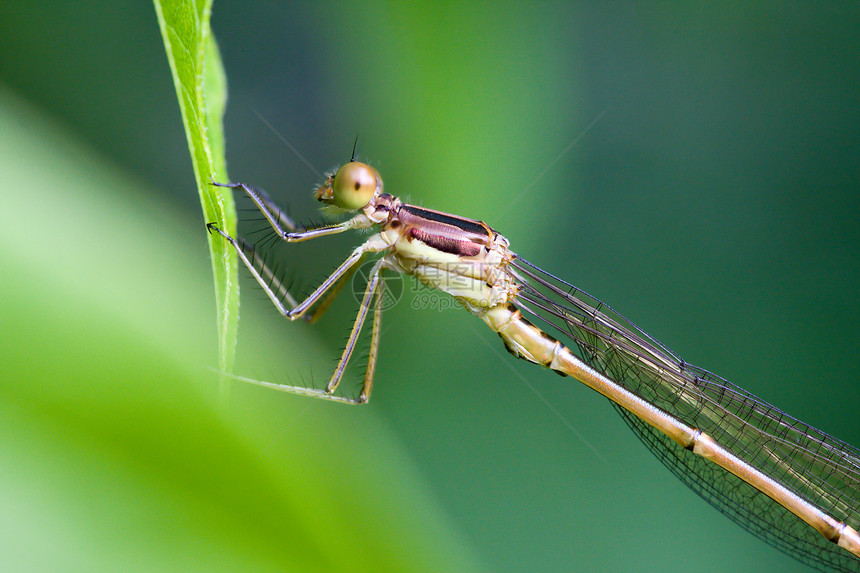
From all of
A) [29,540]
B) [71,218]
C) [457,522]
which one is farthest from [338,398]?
[29,540]

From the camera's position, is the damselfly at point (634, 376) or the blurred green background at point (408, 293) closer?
the blurred green background at point (408, 293)

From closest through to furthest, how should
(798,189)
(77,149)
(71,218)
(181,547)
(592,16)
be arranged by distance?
1. (181,547)
2. (71,218)
3. (77,149)
4. (798,189)
5. (592,16)

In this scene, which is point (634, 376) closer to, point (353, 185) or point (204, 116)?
point (353, 185)

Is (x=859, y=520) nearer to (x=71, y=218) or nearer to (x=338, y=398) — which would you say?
(x=338, y=398)

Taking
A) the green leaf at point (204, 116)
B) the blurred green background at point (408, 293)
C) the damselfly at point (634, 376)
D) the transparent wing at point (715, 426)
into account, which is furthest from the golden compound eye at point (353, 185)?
the green leaf at point (204, 116)

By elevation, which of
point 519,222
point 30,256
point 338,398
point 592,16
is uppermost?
point 592,16

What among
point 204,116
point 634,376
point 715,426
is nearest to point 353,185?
point 204,116

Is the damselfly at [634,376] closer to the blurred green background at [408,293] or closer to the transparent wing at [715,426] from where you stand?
the transparent wing at [715,426]
